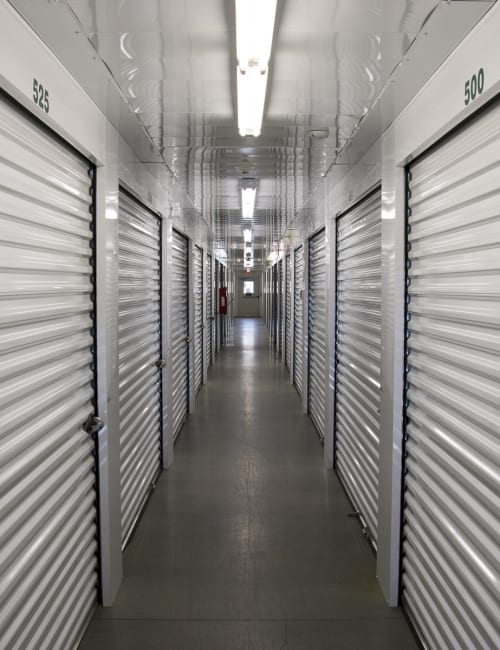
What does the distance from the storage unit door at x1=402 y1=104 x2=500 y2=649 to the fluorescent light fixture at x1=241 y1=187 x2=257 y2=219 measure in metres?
3.08

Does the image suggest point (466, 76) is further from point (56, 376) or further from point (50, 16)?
point (56, 376)

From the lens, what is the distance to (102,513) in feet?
9.71

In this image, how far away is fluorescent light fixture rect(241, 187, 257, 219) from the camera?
5.75m

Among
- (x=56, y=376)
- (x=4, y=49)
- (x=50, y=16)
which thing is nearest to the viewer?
(x=4, y=49)

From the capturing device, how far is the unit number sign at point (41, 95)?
6.62 feet

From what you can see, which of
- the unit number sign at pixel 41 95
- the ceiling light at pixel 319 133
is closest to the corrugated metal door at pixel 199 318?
the ceiling light at pixel 319 133

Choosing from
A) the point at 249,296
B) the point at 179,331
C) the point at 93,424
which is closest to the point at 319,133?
the point at 93,424

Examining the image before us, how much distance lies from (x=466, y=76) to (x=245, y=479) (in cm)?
385

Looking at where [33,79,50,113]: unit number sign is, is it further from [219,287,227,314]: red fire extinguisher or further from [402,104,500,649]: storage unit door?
[219,287,227,314]: red fire extinguisher

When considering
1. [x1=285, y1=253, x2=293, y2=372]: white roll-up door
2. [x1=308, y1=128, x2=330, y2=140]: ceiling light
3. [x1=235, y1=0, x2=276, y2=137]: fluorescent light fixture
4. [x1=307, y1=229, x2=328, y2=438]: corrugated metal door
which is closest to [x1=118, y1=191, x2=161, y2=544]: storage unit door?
[x1=235, y1=0, x2=276, y2=137]: fluorescent light fixture

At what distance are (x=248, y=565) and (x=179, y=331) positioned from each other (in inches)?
147

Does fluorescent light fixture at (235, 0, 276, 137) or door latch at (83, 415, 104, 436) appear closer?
fluorescent light fixture at (235, 0, 276, 137)

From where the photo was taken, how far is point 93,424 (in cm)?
282

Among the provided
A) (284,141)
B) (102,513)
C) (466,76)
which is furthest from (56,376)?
(284,141)
